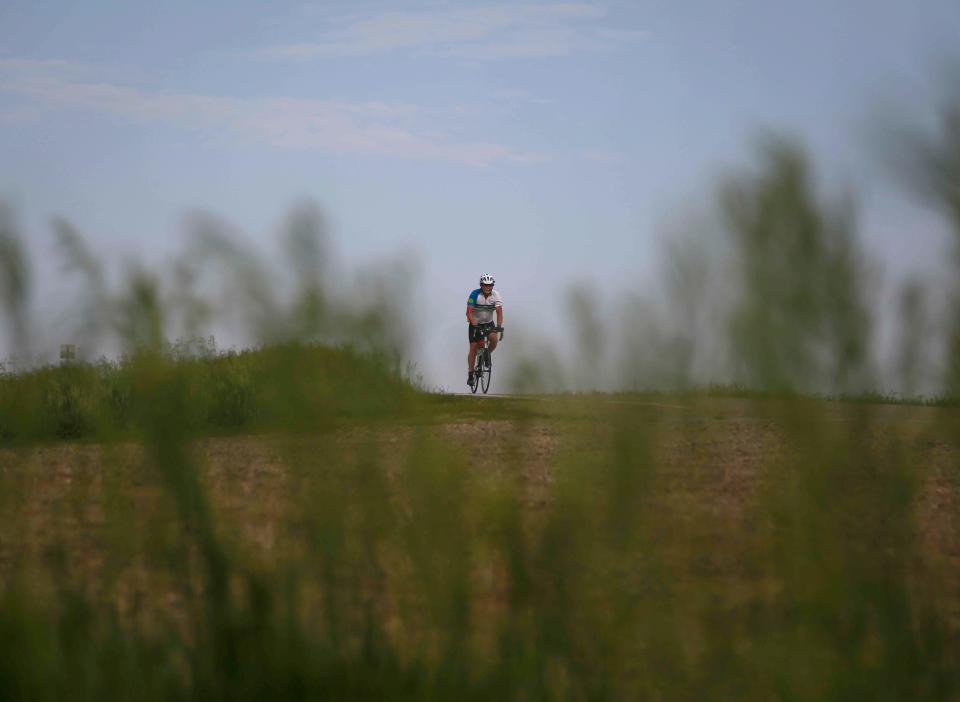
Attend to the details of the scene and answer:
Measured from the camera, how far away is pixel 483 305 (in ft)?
52.1

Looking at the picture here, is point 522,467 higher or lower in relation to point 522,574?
higher

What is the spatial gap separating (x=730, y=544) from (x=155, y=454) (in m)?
1.09

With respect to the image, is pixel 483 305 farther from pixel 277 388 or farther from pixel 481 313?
pixel 277 388

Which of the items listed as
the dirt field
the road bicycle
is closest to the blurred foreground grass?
the dirt field

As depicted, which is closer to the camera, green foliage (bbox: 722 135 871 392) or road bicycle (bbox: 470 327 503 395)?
green foliage (bbox: 722 135 871 392)

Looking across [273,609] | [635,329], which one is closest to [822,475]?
[635,329]

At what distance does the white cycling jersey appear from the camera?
51.8 ft

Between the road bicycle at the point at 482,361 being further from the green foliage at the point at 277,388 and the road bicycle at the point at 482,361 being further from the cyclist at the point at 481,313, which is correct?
the green foliage at the point at 277,388

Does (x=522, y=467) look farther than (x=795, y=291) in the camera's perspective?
Yes

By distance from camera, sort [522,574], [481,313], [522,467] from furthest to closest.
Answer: [481,313]
[522,467]
[522,574]

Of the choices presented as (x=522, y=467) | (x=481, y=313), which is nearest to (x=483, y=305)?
(x=481, y=313)

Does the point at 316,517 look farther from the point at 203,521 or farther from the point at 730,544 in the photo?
the point at 730,544

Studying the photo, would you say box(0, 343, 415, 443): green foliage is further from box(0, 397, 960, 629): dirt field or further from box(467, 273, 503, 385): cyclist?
box(467, 273, 503, 385): cyclist

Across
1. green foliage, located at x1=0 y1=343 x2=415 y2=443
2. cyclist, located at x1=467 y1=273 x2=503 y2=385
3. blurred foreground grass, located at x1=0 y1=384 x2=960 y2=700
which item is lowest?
blurred foreground grass, located at x1=0 y1=384 x2=960 y2=700
